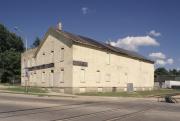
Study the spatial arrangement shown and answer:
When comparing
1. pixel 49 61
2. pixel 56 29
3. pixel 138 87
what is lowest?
pixel 138 87

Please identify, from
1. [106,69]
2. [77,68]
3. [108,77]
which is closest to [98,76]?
[106,69]

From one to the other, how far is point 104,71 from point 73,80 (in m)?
8.20

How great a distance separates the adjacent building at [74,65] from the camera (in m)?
41.3

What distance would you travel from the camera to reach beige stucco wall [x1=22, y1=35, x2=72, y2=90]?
41.3 m

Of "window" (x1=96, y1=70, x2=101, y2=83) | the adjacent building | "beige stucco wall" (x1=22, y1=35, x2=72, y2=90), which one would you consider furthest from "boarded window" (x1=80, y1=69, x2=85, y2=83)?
"window" (x1=96, y1=70, x2=101, y2=83)

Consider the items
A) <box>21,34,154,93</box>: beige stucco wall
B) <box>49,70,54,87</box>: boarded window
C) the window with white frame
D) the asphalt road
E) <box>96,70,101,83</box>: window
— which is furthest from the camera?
the window with white frame

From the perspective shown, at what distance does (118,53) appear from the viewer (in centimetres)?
5138

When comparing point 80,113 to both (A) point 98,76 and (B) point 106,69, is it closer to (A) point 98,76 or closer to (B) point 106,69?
(A) point 98,76

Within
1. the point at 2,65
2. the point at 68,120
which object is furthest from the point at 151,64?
the point at 68,120

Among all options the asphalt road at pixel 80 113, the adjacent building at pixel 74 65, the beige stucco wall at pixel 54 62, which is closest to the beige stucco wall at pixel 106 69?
the adjacent building at pixel 74 65

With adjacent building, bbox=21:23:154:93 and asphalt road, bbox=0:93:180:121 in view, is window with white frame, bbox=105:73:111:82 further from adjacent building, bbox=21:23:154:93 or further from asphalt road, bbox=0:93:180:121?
asphalt road, bbox=0:93:180:121

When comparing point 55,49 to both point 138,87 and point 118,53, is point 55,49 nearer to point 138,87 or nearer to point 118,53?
point 118,53

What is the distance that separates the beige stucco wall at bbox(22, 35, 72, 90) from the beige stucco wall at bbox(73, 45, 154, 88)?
1.05 meters

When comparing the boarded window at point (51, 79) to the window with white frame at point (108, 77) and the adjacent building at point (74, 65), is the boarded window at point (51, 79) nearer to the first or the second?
the adjacent building at point (74, 65)
